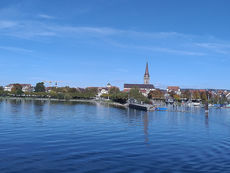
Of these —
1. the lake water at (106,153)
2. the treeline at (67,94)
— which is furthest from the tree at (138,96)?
the lake water at (106,153)

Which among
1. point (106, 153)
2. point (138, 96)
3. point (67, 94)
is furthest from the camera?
point (67, 94)

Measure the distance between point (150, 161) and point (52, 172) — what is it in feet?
20.0

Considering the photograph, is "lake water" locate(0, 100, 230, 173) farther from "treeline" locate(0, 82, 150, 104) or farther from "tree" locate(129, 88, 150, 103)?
"treeline" locate(0, 82, 150, 104)

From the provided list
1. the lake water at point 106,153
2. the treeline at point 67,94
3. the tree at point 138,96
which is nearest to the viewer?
the lake water at point 106,153

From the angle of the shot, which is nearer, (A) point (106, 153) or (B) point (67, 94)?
(A) point (106, 153)

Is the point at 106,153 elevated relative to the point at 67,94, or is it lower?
lower

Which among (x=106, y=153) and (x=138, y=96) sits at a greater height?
(x=138, y=96)

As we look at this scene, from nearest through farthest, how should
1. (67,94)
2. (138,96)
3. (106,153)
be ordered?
1. (106,153)
2. (138,96)
3. (67,94)

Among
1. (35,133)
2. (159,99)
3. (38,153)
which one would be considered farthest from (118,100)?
(38,153)

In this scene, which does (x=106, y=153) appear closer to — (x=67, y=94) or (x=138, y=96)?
(x=138, y=96)

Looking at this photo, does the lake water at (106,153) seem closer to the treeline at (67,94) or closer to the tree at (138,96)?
the tree at (138,96)

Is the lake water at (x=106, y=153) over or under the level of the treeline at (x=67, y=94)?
under

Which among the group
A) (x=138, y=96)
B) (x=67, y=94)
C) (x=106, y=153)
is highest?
(x=67, y=94)

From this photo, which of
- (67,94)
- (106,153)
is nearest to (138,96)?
(67,94)
